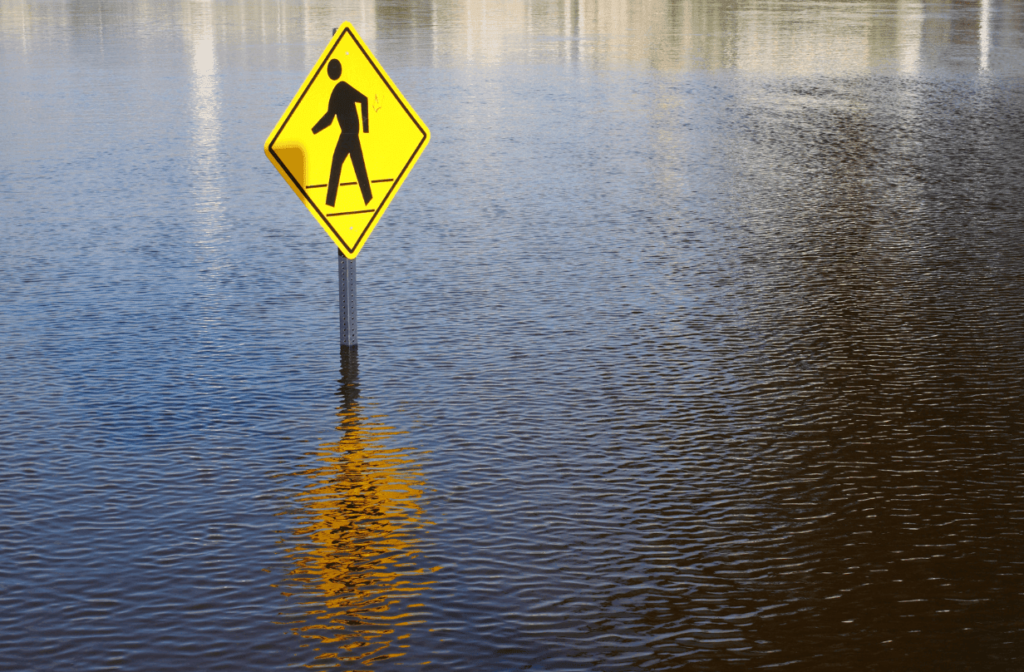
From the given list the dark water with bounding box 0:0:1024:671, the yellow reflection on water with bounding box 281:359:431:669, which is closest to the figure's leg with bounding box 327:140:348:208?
the dark water with bounding box 0:0:1024:671

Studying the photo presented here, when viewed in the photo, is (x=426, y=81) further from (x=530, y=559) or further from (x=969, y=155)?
(x=530, y=559)

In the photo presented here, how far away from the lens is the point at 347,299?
670cm

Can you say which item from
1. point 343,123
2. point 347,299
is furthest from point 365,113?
point 347,299

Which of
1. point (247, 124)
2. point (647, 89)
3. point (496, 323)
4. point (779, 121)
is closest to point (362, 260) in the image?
point (496, 323)

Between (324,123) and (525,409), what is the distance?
5.61 ft

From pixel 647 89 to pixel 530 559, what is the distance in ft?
49.3

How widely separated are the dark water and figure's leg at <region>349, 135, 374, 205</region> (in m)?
0.79

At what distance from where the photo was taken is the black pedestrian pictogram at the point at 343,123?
6566 millimetres

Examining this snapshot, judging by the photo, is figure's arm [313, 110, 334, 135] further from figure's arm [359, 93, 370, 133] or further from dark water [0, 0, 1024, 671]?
dark water [0, 0, 1024, 671]

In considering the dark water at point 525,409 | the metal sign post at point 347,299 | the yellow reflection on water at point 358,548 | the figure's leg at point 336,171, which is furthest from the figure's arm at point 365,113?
the yellow reflection on water at point 358,548

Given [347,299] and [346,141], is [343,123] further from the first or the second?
[347,299]

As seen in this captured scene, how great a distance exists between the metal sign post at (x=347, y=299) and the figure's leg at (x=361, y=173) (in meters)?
0.33

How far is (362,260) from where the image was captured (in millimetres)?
9070

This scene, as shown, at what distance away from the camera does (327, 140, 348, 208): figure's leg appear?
6617 millimetres
